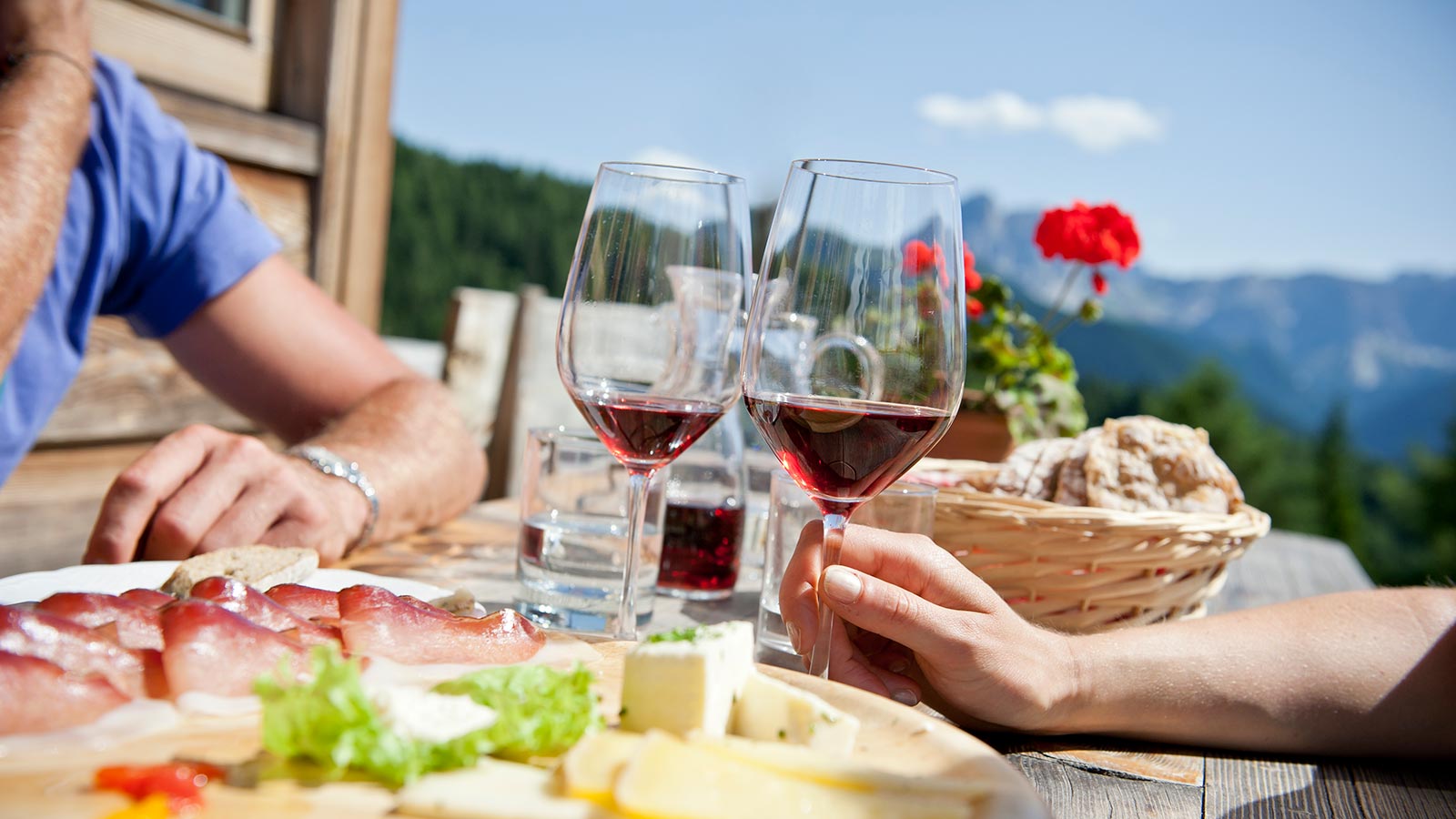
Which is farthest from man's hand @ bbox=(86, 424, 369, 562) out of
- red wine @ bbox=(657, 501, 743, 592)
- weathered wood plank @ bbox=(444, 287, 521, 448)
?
weathered wood plank @ bbox=(444, 287, 521, 448)

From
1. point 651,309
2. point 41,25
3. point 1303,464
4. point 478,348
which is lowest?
point 1303,464

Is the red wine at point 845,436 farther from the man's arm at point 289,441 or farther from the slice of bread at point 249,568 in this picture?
the man's arm at point 289,441

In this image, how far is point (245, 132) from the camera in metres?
3.56

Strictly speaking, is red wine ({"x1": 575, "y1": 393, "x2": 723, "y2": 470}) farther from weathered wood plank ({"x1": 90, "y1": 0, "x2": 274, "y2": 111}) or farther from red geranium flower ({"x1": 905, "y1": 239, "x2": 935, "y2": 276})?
weathered wood plank ({"x1": 90, "y1": 0, "x2": 274, "y2": 111})

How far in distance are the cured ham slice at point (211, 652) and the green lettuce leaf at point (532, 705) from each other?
140 mm

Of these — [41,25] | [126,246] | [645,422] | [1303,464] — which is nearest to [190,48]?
[126,246]

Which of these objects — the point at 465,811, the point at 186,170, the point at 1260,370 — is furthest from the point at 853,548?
the point at 1260,370

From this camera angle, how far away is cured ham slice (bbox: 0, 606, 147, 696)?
0.78 meters

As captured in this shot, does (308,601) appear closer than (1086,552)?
Yes

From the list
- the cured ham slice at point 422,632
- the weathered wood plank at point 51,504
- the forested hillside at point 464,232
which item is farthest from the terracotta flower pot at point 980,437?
the forested hillside at point 464,232

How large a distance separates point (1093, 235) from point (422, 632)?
1.78 meters

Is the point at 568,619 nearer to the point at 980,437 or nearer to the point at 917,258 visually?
the point at 917,258

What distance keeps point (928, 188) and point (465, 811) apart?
66cm

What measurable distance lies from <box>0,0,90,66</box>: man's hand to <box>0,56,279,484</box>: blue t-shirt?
0.99 feet
